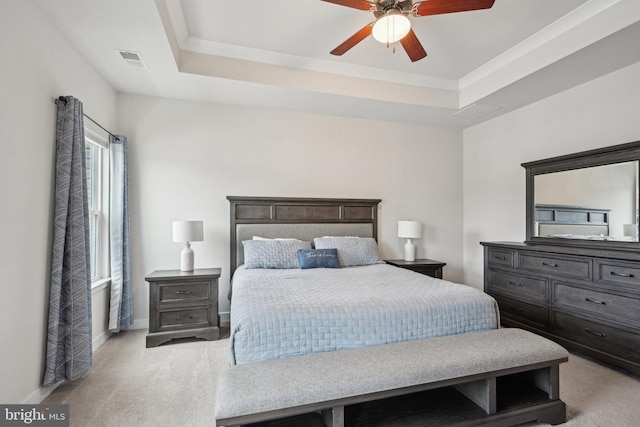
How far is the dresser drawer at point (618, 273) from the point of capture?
8.04 ft

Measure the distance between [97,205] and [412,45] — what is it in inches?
135

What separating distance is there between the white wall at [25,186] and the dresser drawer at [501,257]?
14.3ft

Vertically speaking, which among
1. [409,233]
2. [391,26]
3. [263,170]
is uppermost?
[391,26]

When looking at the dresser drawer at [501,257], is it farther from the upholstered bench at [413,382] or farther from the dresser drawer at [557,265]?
the upholstered bench at [413,382]

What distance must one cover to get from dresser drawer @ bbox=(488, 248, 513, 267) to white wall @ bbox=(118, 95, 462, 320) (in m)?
0.98

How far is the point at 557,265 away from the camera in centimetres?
303

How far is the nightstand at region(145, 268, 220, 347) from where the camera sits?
3.10 meters

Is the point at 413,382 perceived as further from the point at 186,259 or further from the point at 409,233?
the point at 409,233

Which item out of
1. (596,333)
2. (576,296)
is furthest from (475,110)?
(596,333)

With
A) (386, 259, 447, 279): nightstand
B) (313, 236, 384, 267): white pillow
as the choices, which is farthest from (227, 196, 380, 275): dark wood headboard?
(386, 259, 447, 279): nightstand

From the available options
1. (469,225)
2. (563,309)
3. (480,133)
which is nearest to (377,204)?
(469,225)

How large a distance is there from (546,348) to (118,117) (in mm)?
4517

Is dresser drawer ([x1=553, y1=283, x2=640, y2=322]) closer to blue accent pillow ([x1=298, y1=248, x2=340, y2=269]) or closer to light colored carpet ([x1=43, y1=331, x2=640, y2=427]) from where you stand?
light colored carpet ([x1=43, y1=331, x2=640, y2=427])

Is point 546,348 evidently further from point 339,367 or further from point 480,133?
point 480,133
